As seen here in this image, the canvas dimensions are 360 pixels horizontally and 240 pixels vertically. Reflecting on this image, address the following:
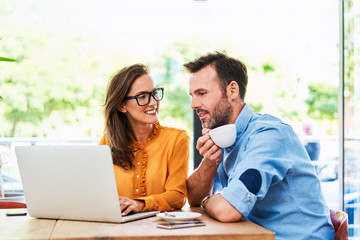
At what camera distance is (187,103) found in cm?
523

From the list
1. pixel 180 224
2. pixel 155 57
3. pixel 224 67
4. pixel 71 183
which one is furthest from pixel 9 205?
pixel 155 57

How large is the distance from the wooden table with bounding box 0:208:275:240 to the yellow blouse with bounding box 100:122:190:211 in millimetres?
492

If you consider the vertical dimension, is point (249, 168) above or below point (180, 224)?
above

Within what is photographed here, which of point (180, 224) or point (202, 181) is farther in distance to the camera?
point (202, 181)

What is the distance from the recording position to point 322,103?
19.3 feet

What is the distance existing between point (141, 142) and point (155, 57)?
3.20m

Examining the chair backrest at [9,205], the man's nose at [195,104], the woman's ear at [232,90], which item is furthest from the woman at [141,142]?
the chair backrest at [9,205]

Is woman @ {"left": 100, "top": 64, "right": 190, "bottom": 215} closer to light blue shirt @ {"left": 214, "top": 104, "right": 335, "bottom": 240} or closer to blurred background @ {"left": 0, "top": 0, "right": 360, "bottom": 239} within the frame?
light blue shirt @ {"left": 214, "top": 104, "right": 335, "bottom": 240}

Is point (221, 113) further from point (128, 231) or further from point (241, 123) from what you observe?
point (128, 231)

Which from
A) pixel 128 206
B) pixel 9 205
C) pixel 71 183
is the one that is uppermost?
pixel 71 183

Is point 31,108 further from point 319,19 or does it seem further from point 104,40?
point 319,19

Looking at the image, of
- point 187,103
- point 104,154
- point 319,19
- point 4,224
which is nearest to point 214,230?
point 104,154

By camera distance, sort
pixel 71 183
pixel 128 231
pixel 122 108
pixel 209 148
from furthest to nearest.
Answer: pixel 122 108
pixel 209 148
pixel 71 183
pixel 128 231

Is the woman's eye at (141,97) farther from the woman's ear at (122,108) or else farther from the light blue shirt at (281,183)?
the light blue shirt at (281,183)
